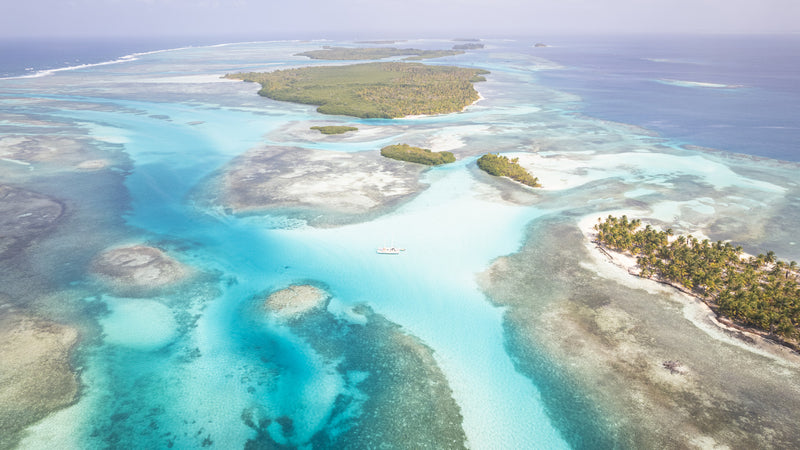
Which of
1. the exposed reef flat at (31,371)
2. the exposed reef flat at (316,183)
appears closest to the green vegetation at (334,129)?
the exposed reef flat at (316,183)

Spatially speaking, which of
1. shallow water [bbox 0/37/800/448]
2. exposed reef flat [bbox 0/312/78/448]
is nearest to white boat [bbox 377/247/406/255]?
shallow water [bbox 0/37/800/448]

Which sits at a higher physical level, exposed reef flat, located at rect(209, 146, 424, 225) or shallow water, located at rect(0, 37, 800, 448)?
exposed reef flat, located at rect(209, 146, 424, 225)

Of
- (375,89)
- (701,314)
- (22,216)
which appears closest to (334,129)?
(375,89)

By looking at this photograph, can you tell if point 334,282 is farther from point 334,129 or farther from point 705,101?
point 705,101

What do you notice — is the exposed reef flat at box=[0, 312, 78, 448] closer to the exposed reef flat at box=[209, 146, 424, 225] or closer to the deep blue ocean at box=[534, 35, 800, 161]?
the exposed reef flat at box=[209, 146, 424, 225]

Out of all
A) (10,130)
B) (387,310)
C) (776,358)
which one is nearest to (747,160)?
(776,358)

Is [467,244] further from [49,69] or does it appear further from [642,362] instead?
[49,69]
